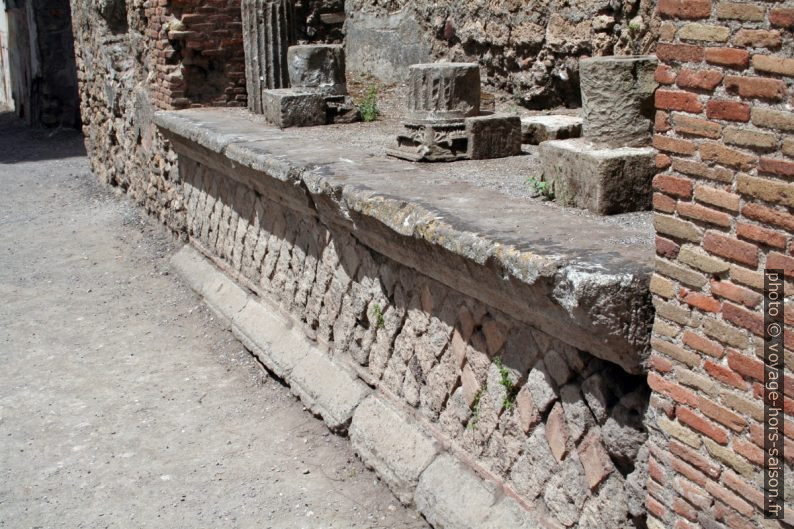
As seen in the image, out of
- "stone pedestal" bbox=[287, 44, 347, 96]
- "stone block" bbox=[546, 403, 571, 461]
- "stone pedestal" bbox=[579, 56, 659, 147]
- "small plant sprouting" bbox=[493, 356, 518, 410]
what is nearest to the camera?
"stone block" bbox=[546, 403, 571, 461]

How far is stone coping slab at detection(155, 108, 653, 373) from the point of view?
293cm

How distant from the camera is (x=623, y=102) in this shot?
4105mm

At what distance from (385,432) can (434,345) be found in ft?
1.95

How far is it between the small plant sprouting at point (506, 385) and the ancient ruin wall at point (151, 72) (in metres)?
4.99


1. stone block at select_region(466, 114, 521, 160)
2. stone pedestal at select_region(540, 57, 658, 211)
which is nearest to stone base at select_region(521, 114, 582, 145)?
stone block at select_region(466, 114, 521, 160)

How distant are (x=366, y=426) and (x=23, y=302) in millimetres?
3891

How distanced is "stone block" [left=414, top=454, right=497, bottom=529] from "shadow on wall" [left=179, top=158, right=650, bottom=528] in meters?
0.08

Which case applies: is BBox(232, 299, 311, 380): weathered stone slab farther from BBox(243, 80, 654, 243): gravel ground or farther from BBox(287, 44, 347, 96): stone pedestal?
BBox(287, 44, 347, 96): stone pedestal

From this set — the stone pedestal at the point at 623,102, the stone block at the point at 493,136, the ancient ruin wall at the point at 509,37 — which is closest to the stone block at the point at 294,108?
the ancient ruin wall at the point at 509,37

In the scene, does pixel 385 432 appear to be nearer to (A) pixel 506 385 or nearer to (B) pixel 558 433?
(A) pixel 506 385

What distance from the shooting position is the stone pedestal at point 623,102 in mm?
4082

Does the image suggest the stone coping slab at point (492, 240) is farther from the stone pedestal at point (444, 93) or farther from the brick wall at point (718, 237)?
the stone pedestal at point (444, 93)

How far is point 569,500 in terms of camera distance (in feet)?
11.2

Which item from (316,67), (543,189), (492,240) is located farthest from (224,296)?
(492,240)
